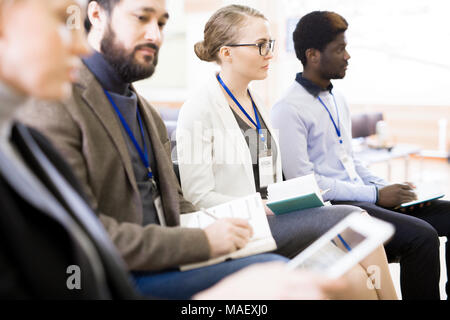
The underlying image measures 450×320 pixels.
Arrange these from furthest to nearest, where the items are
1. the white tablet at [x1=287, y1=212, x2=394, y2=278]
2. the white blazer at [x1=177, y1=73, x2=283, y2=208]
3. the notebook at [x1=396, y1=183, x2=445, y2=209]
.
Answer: the notebook at [x1=396, y1=183, x2=445, y2=209] < the white blazer at [x1=177, y1=73, x2=283, y2=208] < the white tablet at [x1=287, y1=212, x2=394, y2=278]

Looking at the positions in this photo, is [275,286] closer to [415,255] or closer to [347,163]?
[415,255]

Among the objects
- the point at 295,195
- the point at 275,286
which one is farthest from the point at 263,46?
the point at 275,286

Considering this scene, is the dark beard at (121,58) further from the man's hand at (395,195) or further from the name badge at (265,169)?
the man's hand at (395,195)

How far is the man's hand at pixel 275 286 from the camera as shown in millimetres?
824

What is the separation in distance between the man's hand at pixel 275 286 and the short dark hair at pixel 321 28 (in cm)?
180

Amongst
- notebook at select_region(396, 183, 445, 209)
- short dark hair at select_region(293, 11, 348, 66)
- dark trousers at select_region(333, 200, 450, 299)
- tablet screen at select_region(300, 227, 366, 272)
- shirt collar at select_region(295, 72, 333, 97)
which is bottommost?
dark trousers at select_region(333, 200, 450, 299)

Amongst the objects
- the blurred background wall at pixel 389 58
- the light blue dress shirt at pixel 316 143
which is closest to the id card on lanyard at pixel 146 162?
the light blue dress shirt at pixel 316 143

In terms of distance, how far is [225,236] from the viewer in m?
1.20

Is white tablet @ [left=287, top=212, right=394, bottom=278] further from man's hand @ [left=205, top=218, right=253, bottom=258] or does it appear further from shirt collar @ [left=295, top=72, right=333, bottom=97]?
shirt collar @ [left=295, top=72, right=333, bottom=97]

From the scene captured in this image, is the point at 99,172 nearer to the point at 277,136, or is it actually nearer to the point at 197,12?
the point at 277,136

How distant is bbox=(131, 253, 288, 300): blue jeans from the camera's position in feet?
3.87

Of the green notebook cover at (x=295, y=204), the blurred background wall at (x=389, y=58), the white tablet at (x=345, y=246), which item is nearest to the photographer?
the white tablet at (x=345, y=246)

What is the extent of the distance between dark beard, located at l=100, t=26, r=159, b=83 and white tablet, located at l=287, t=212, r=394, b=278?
2.35 ft

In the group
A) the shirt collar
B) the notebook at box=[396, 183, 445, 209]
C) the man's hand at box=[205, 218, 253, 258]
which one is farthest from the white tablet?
the shirt collar
